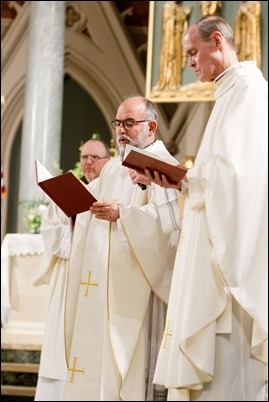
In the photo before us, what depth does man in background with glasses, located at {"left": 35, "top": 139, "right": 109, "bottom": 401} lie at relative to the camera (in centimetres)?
505

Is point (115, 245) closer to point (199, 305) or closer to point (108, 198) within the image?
point (108, 198)

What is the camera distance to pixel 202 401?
3.18 m

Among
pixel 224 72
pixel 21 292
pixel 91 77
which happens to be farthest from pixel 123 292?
pixel 91 77

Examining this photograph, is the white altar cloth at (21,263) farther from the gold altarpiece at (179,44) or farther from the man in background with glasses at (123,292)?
the man in background with glasses at (123,292)

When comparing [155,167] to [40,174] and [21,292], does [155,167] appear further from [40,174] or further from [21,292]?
[21,292]

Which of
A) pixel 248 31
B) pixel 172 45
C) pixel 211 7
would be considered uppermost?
pixel 211 7

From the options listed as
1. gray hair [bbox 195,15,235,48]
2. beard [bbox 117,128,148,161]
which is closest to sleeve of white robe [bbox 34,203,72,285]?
beard [bbox 117,128,148,161]

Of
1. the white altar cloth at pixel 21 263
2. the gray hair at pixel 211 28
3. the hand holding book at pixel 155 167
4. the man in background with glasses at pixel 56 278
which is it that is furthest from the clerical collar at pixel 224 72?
the white altar cloth at pixel 21 263

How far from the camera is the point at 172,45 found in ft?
29.1

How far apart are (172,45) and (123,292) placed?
5.19 m

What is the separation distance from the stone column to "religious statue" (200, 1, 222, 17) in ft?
6.34

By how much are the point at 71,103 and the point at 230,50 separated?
12.1 metres

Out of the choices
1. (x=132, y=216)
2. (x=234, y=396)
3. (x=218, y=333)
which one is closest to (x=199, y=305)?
(x=218, y=333)

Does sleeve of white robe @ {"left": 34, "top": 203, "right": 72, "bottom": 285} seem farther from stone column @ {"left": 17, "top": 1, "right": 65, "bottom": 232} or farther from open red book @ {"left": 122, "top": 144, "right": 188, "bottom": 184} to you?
stone column @ {"left": 17, "top": 1, "right": 65, "bottom": 232}
